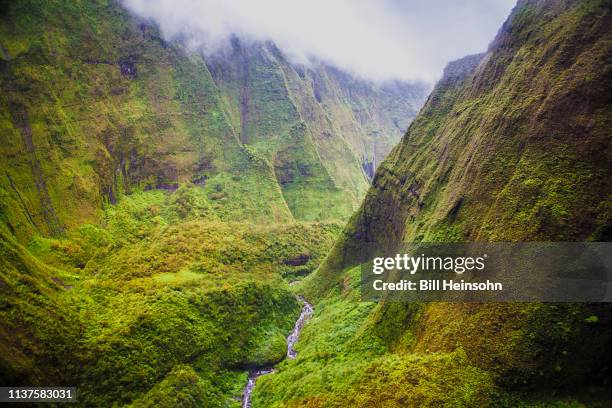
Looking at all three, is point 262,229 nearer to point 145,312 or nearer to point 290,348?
point 290,348

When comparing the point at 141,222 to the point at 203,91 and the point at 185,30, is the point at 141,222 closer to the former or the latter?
the point at 203,91

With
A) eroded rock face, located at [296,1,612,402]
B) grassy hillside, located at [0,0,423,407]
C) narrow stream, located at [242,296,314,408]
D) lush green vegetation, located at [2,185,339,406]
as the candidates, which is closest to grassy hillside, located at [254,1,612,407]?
eroded rock face, located at [296,1,612,402]

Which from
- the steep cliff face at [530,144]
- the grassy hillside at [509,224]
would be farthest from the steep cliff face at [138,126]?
the steep cliff face at [530,144]

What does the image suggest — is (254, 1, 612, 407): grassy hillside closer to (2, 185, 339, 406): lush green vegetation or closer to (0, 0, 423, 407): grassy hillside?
(2, 185, 339, 406): lush green vegetation

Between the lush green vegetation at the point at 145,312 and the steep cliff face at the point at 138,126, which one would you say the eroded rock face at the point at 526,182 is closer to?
the lush green vegetation at the point at 145,312

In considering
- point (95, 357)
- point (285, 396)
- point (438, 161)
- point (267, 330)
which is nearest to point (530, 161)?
point (438, 161)

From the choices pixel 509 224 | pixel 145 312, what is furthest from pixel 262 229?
pixel 509 224
